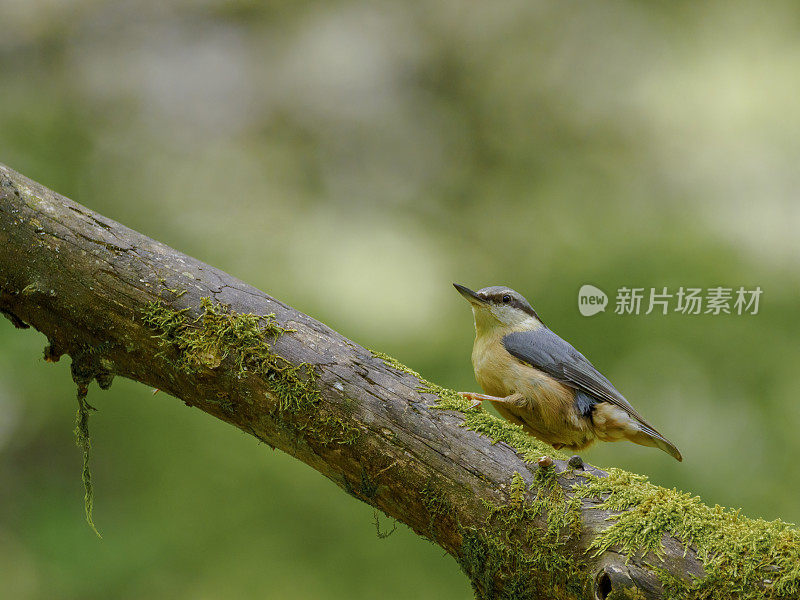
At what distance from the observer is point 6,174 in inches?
88.0

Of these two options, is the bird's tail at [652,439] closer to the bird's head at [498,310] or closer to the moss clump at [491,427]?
the bird's head at [498,310]

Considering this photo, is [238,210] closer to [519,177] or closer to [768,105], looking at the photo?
[519,177]

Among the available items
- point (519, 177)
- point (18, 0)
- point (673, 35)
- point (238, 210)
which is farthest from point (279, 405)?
point (18, 0)

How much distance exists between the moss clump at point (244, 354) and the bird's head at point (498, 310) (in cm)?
119

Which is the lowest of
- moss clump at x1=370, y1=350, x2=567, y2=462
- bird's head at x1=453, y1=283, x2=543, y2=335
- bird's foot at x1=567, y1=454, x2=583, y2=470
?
moss clump at x1=370, y1=350, x2=567, y2=462

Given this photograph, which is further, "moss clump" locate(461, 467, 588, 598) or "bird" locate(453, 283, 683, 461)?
"bird" locate(453, 283, 683, 461)

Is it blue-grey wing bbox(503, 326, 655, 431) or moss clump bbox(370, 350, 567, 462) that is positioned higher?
blue-grey wing bbox(503, 326, 655, 431)

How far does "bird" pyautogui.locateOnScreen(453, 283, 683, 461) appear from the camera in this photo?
9.06ft

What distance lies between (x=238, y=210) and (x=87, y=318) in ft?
9.72

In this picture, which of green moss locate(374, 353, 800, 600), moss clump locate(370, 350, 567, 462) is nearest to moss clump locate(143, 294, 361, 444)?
moss clump locate(370, 350, 567, 462)

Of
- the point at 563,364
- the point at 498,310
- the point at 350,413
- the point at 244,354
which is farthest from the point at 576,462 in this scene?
the point at 498,310

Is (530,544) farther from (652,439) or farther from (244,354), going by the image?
(652,439)

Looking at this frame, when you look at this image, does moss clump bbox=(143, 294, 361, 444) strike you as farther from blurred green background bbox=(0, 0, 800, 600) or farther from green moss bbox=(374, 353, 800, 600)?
blurred green background bbox=(0, 0, 800, 600)

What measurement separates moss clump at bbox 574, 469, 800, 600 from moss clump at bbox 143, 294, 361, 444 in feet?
2.49
